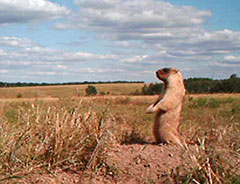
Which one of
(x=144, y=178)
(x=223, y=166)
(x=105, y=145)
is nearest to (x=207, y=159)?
(x=223, y=166)

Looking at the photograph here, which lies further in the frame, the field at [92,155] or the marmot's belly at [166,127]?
the marmot's belly at [166,127]

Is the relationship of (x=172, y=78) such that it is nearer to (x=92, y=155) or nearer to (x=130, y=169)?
(x=130, y=169)

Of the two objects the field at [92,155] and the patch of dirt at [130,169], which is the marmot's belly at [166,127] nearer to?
the field at [92,155]

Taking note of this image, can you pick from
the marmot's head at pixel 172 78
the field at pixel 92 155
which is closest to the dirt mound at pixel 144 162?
the field at pixel 92 155

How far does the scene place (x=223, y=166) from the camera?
3.94 meters

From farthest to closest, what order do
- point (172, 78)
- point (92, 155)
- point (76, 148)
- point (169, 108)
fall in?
point (172, 78)
point (169, 108)
point (76, 148)
point (92, 155)

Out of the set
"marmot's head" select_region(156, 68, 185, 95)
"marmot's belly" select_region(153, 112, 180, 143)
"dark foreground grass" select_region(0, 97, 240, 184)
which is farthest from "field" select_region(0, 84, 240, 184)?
"marmot's head" select_region(156, 68, 185, 95)

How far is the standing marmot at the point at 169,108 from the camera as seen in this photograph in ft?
17.6

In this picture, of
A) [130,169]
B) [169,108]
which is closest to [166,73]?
[169,108]

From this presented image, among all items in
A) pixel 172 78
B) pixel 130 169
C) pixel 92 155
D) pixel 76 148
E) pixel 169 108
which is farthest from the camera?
pixel 172 78

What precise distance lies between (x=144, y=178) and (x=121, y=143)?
143 centimetres

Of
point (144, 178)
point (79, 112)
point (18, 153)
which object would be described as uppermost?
point (79, 112)

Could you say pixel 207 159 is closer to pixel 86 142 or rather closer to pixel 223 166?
pixel 223 166

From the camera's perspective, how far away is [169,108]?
17.7 ft
